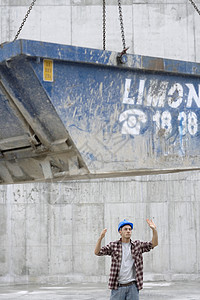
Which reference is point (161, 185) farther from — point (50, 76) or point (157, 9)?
point (50, 76)

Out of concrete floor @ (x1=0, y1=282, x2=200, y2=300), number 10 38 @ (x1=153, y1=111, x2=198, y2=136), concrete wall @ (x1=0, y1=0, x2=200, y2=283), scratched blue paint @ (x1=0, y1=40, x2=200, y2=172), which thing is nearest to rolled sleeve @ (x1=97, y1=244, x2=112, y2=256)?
scratched blue paint @ (x1=0, y1=40, x2=200, y2=172)

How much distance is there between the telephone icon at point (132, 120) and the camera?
5250 millimetres

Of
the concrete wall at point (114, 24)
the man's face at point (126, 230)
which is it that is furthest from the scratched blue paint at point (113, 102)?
the concrete wall at point (114, 24)

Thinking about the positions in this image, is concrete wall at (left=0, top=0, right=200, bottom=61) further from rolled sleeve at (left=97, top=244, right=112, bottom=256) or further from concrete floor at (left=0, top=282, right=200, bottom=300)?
rolled sleeve at (left=97, top=244, right=112, bottom=256)

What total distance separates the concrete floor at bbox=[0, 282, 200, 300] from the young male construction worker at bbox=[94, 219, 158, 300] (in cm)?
510

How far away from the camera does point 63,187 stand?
12.9 metres

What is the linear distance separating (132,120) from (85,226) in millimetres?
7725

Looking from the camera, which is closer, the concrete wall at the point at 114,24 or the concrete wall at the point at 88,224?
the concrete wall at the point at 88,224

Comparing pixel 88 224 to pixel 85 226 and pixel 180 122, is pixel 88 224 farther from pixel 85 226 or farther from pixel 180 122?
pixel 180 122

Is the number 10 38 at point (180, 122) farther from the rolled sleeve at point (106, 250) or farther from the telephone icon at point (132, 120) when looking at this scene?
the rolled sleeve at point (106, 250)

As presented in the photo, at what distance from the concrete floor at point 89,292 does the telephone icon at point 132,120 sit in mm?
5582

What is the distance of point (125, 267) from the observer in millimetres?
5152

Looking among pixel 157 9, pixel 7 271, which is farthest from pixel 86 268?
pixel 157 9

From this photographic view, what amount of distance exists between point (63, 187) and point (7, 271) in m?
2.42
